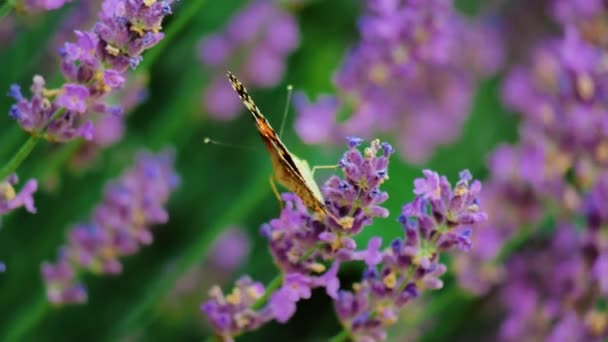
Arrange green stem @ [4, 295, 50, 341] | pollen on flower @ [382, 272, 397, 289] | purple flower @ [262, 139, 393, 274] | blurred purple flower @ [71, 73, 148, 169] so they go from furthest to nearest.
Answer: blurred purple flower @ [71, 73, 148, 169], green stem @ [4, 295, 50, 341], pollen on flower @ [382, 272, 397, 289], purple flower @ [262, 139, 393, 274]

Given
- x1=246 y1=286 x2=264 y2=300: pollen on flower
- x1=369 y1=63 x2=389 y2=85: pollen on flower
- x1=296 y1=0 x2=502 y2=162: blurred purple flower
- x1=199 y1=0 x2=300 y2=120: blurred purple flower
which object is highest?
x1=199 y1=0 x2=300 y2=120: blurred purple flower

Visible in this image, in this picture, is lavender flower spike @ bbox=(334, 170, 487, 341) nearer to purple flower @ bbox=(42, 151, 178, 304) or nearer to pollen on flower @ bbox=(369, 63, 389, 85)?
purple flower @ bbox=(42, 151, 178, 304)

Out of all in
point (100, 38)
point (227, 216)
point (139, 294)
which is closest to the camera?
point (100, 38)

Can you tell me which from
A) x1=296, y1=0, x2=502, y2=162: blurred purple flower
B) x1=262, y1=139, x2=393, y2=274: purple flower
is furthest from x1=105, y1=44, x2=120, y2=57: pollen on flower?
x1=296, y1=0, x2=502, y2=162: blurred purple flower

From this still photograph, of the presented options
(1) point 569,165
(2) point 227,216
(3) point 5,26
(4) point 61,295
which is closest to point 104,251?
(4) point 61,295

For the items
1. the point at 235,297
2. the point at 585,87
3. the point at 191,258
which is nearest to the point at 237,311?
the point at 235,297

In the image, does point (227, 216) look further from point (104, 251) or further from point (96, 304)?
point (96, 304)

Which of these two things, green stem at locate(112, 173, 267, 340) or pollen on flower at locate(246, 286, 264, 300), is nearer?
pollen on flower at locate(246, 286, 264, 300)
